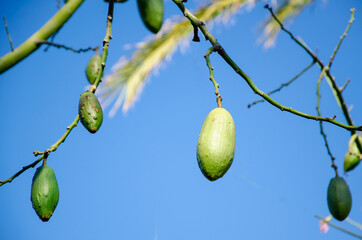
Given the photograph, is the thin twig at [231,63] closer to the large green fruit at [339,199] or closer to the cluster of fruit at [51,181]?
the cluster of fruit at [51,181]

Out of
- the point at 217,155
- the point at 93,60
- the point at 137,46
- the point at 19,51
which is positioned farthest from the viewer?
the point at 137,46

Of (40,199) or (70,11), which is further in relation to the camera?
(40,199)

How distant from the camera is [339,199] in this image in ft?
5.57

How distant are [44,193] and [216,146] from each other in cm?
46

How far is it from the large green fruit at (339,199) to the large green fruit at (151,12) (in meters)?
1.06

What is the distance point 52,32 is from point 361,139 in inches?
64.5

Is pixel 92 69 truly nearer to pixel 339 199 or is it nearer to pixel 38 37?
pixel 38 37

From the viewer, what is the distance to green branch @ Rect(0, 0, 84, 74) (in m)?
0.84

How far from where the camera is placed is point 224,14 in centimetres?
320

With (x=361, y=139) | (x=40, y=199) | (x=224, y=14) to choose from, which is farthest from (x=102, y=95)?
(x=40, y=199)

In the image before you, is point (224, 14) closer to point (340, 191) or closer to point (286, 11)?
point (286, 11)

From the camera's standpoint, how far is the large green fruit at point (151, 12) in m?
1.08

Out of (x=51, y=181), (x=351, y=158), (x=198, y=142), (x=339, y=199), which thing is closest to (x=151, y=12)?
(x=198, y=142)

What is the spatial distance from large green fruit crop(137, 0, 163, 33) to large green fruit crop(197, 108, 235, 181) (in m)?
0.29
